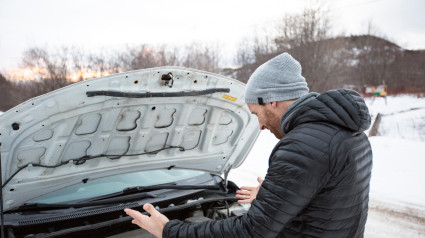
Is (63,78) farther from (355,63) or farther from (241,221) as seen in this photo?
(355,63)

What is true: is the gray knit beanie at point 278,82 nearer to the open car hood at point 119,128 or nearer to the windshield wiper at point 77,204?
the open car hood at point 119,128

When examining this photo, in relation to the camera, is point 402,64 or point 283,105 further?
point 402,64

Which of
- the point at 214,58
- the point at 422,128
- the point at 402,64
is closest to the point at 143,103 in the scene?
the point at 422,128

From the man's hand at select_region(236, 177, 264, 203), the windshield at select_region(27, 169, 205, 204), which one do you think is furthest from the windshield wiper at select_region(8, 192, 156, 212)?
the man's hand at select_region(236, 177, 264, 203)

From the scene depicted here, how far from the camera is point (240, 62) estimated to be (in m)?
29.7

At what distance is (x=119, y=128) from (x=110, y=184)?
681 mm

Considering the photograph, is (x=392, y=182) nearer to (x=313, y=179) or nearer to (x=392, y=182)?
(x=392, y=182)

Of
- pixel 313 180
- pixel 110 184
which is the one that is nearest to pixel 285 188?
pixel 313 180

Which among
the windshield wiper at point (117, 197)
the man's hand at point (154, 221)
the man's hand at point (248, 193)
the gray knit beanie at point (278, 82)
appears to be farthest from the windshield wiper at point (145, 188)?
the gray knit beanie at point (278, 82)

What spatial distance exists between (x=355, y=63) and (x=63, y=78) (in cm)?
4103

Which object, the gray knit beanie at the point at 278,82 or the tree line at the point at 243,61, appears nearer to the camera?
the gray knit beanie at the point at 278,82

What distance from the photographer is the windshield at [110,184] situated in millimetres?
2441

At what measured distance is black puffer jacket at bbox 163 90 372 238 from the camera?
113 centimetres

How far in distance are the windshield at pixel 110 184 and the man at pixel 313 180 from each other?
1478 mm
